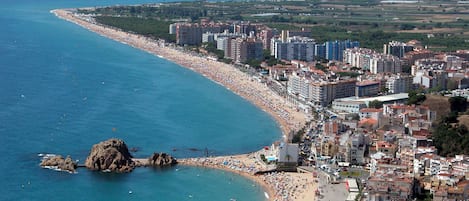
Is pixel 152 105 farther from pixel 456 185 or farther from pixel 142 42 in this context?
pixel 142 42

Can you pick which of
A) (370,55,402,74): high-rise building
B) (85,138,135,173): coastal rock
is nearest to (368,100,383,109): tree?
(370,55,402,74): high-rise building

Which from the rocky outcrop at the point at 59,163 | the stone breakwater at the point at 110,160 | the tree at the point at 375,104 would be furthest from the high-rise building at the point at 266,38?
the rocky outcrop at the point at 59,163

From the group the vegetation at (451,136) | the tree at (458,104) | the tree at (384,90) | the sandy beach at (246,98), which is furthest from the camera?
the tree at (384,90)

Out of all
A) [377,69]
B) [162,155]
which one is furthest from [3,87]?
[377,69]

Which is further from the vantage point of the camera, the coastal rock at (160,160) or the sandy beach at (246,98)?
the coastal rock at (160,160)

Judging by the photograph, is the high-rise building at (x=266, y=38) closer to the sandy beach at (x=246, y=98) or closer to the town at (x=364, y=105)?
the town at (x=364, y=105)

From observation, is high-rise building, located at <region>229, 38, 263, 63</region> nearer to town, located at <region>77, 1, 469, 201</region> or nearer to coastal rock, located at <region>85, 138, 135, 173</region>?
town, located at <region>77, 1, 469, 201</region>
